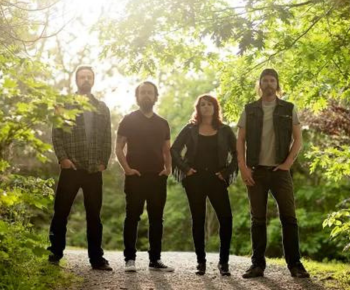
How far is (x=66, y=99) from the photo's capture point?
3.62 metres

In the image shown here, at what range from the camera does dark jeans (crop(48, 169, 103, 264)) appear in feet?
20.2

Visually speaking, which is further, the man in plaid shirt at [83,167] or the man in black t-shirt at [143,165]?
the man in black t-shirt at [143,165]

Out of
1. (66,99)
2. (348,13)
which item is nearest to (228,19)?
(348,13)

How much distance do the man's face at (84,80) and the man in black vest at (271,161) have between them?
1.81m

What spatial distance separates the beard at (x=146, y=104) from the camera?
638 centimetres

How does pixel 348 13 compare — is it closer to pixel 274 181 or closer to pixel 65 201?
pixel 274 181

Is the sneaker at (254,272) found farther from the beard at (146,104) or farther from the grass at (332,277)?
the beard at (146,104)

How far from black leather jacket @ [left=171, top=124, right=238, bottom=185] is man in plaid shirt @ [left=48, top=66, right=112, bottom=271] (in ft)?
2.69

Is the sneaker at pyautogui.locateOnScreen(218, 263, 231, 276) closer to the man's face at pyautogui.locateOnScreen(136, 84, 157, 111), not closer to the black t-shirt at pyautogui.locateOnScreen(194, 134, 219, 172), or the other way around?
the black t-shirt at pyautogui.locateOnScreen(194, 134, 219, 172)

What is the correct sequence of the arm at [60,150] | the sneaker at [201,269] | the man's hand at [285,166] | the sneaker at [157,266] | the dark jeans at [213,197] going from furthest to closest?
1. the sneaker at [157,266]
2. the sneaker at [201,269]
3. the dark jeans at [213,197]
4. the arm at [60,150]
5. the man's hand at [285,166]

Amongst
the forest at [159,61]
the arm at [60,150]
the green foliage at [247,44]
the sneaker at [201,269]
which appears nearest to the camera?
the forest at [159,61]

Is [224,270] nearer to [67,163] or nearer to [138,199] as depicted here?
[138,199]

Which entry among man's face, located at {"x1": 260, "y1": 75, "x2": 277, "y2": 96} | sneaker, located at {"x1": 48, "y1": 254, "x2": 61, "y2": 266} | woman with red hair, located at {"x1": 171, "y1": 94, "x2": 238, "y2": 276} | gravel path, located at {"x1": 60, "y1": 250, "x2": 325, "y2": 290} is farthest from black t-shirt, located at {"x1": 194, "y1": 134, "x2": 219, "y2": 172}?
sneaker, located at {"x1": 48, "y1": 254, "x2": 61, "y2": 266}

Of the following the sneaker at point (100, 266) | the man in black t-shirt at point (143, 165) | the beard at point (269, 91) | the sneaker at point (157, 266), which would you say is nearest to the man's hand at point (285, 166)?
the beard at point (269, 91)
